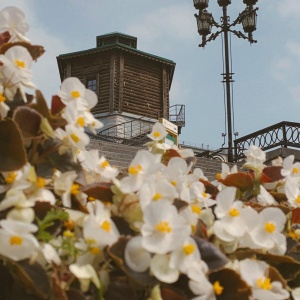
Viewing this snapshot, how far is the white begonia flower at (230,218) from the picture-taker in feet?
3.41

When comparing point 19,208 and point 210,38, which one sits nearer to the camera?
point 19,208

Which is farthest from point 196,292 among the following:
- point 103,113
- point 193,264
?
point 103,113

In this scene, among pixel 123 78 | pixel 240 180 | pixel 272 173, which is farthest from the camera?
pixel 123 78

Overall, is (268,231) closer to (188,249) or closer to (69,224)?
(188,249)

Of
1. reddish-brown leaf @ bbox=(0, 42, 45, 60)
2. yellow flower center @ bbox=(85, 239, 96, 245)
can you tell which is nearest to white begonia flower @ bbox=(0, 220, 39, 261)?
yellow flower center @ bbox=(85, 239, 96, 245)

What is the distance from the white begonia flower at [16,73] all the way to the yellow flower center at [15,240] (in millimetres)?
358

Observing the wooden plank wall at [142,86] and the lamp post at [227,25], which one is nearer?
the lamp post at [227,25]

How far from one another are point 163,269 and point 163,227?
74mm

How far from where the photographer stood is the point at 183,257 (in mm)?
882

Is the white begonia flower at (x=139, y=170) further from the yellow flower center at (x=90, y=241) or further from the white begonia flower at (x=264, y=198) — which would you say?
the white begonia flower at (x=264, y=198)

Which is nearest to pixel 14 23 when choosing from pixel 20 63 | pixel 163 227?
pixel 20 63

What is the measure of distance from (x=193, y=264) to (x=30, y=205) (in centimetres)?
31

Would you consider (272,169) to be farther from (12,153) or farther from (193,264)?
(12,153)

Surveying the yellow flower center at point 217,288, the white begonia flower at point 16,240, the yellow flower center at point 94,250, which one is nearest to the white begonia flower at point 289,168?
the yellow flower center at point 217,288
